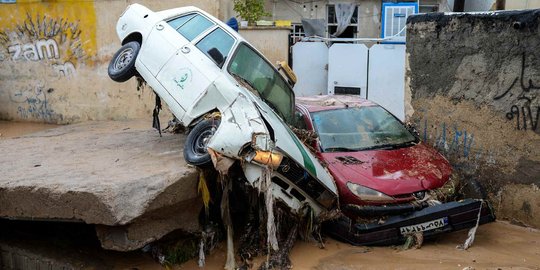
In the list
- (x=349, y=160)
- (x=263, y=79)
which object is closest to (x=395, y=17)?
(x=263, y=79)

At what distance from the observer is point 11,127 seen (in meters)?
13.8

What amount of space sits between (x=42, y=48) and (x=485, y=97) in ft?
33.7

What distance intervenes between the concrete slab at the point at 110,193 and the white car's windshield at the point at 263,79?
3.94 ft

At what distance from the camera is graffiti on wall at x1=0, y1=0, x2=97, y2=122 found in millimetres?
12883

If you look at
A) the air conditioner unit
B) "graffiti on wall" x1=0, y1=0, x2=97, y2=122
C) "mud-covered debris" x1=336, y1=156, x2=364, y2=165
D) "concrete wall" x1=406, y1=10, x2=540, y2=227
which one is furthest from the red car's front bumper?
the air conditioner unit

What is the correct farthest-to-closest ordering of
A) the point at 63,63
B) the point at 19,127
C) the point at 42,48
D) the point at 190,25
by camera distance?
the point at 19,127 < the point at 42,48 < the point at 63,63 < the point at 190,25

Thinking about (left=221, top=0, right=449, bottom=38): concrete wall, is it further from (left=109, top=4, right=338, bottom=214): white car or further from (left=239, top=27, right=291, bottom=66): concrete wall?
(left=109, top=4, right=338, bottom=214): white car

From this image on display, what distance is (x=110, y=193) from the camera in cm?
482

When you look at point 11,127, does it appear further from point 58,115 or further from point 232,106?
point 232,106

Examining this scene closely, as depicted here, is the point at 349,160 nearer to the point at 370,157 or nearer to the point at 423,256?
the point at 370,157

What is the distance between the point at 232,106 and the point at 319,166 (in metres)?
1.11

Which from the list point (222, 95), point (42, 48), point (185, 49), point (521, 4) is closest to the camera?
point (222, 95)

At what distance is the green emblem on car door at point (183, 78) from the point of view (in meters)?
6.67

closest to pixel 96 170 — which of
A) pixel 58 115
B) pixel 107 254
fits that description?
pixel 107 254
